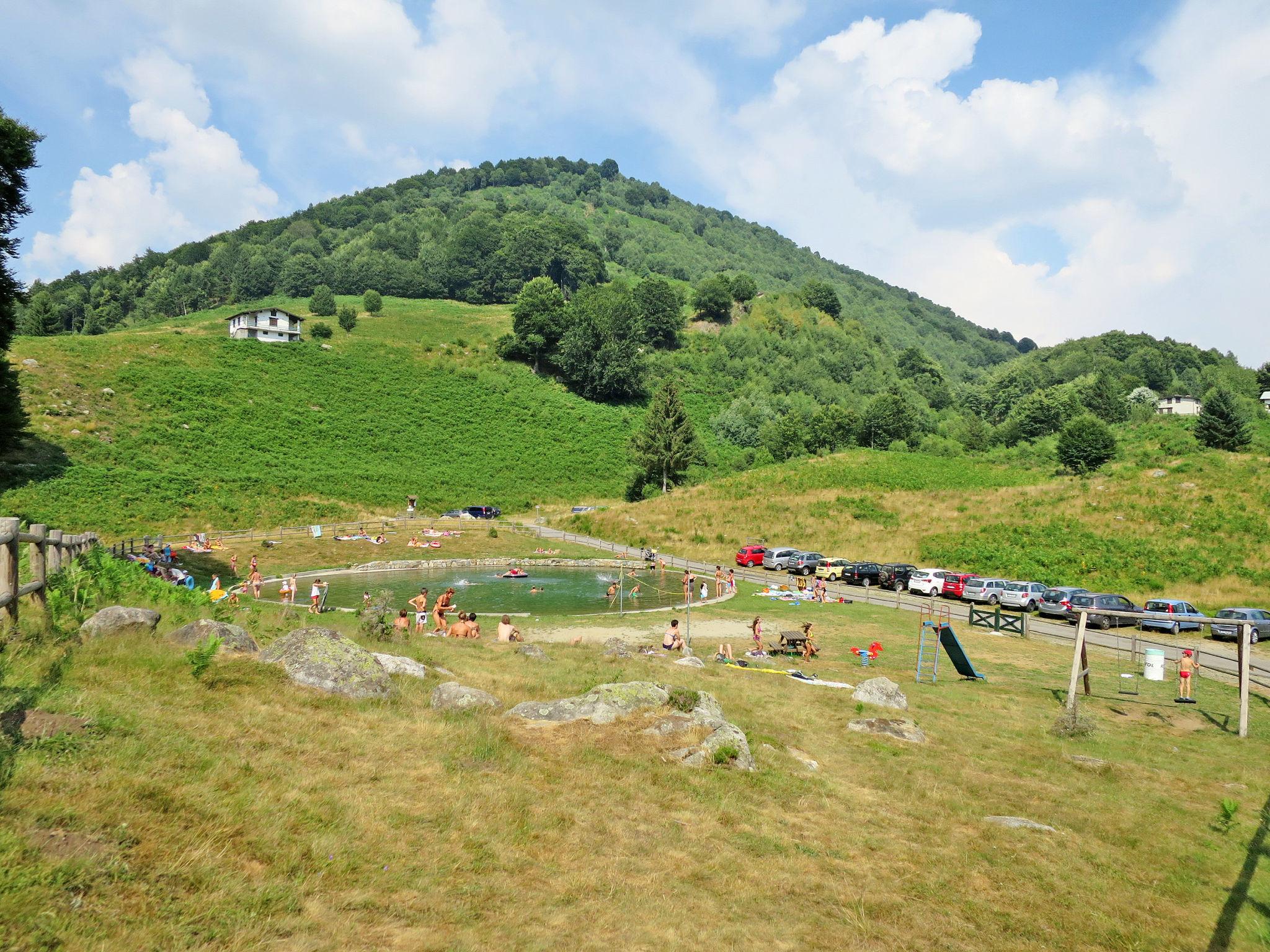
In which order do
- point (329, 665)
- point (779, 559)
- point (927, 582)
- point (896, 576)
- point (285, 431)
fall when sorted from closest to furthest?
point (329, 665) < point (927, 582) < point (896, 576) < point (779, 559) < point (285, 431)

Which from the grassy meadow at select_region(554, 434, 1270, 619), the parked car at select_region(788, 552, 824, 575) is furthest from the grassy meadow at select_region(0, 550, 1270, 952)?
the parked car at select_region(788, 552, 824, 575)

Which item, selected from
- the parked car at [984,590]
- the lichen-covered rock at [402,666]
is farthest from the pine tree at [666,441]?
the lichen-covered rock at [402,666]

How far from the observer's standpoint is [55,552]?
49.6ft

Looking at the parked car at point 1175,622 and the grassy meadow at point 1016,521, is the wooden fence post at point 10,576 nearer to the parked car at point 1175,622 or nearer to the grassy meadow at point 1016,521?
the parked car at point 1175,622

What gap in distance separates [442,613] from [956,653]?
18.4m

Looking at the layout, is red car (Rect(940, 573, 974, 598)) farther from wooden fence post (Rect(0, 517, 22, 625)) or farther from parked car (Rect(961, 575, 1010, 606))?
wooden fence post (Rect(0, 517, 22, 625))

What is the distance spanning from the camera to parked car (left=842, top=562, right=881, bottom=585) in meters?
44.0

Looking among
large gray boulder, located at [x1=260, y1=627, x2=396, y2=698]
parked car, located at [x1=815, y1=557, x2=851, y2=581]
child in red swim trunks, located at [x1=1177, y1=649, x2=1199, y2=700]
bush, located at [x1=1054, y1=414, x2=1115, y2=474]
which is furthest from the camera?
bush, located at [x1=1054, y1=414, x2=1115, y2=474]

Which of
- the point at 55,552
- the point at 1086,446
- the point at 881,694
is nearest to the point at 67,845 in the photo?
the point at 55,552

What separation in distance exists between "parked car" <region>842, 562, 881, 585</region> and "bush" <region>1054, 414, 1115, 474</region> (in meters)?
38.9

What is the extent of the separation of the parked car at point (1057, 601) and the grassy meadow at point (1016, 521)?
5.90m

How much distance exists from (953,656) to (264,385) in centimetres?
8066

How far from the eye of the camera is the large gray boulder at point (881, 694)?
1833 cm

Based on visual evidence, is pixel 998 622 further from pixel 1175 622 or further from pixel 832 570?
pixel 832 570
